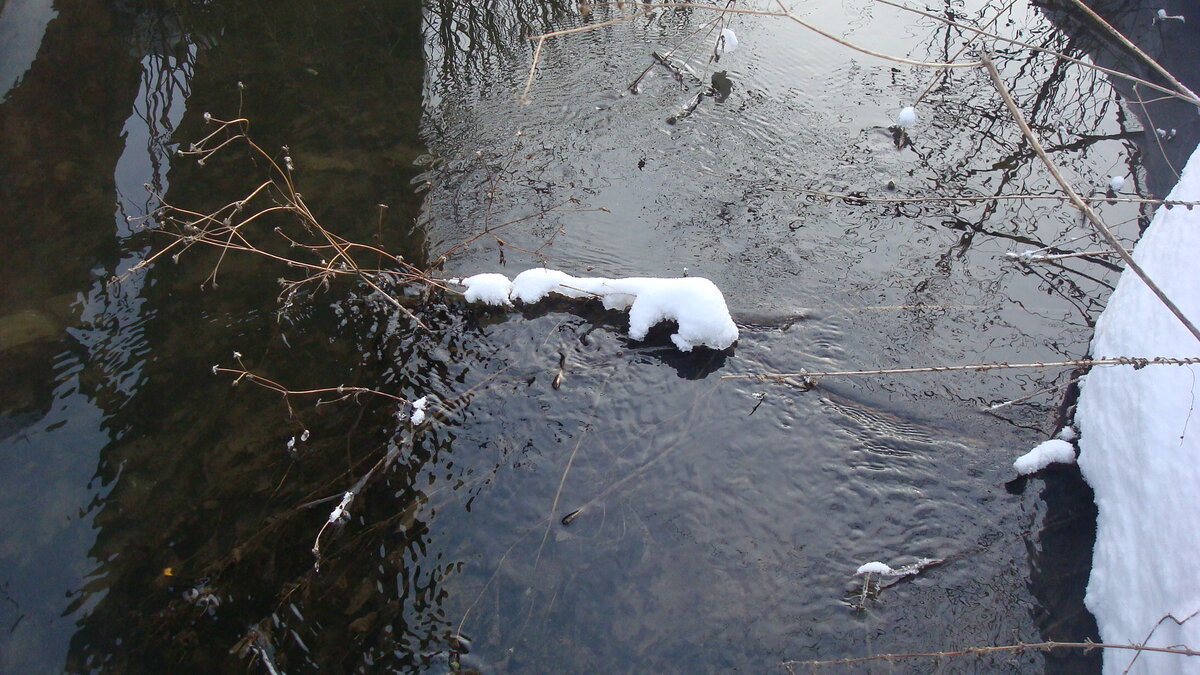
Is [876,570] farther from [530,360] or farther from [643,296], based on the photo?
[530,360]

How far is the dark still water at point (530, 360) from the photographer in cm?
296

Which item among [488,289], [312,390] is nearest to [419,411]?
[312,390]

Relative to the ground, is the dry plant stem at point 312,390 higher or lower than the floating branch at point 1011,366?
lower

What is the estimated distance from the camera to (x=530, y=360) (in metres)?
3.85

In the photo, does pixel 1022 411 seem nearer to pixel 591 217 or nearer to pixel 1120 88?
pixel 591 217

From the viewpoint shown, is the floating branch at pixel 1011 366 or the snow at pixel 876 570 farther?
the snow at pixel 876 570

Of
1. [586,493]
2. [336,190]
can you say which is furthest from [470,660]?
[336,190]

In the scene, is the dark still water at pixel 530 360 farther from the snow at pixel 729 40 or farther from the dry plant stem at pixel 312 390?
the snow at pixel 729 40

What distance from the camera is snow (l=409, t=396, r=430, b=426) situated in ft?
11.5

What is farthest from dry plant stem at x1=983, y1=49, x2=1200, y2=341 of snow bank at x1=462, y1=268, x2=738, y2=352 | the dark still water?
snow bank at x1=462, y1=268, x2=738, y2=352

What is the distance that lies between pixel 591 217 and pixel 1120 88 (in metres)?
4.89

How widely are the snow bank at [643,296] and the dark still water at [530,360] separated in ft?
0.38

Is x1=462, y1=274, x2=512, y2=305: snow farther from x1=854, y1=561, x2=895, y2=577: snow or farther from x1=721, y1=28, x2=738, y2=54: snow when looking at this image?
x1=721, y1=28, x2=738, y2=54: snow

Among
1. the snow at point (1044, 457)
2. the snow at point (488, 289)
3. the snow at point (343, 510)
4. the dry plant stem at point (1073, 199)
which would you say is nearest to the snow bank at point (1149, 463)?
the snow at point (1044, 457)
